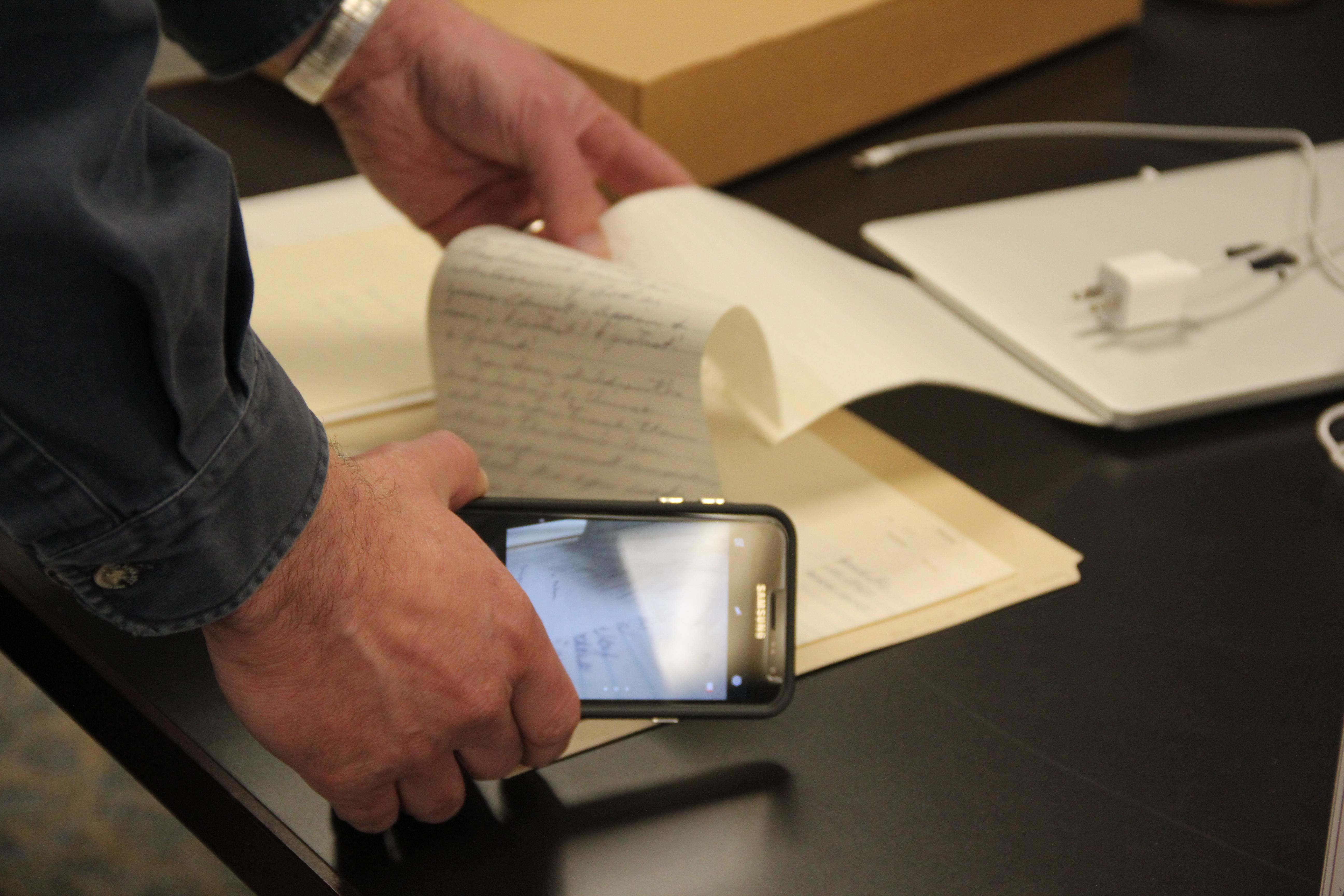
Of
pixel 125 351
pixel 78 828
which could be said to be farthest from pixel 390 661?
pixel 78 828

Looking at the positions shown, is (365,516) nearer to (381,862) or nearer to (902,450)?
(381,862)

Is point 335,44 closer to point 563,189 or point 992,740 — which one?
point 563,189

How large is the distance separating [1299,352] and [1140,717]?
13.3 inches

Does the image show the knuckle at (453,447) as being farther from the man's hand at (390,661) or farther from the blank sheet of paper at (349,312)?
the blank sheet of paper at (349,312)

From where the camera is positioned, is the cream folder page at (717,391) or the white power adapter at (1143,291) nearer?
the cream folder page at (717,391)

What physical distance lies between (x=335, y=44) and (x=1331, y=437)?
2.19ft

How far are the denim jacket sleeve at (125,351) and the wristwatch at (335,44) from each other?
0.37m

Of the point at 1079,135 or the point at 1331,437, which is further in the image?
the point at 1079,135

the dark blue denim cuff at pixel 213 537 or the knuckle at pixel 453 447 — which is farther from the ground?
the dark blue denim cuff at pixel 213 537

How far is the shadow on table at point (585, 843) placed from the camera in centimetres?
42

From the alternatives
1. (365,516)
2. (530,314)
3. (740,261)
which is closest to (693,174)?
(740,261)

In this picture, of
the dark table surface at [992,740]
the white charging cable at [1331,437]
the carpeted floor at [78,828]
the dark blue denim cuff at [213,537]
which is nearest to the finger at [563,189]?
the dark table surface at [992,740]

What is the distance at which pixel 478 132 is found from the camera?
73 cm

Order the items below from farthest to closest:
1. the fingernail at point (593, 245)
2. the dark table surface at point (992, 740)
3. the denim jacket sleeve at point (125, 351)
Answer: the fingernail at point (593, 245)
the dark table surface at point (992, 740)
the denim jacket sleeve at point (125, 351)
